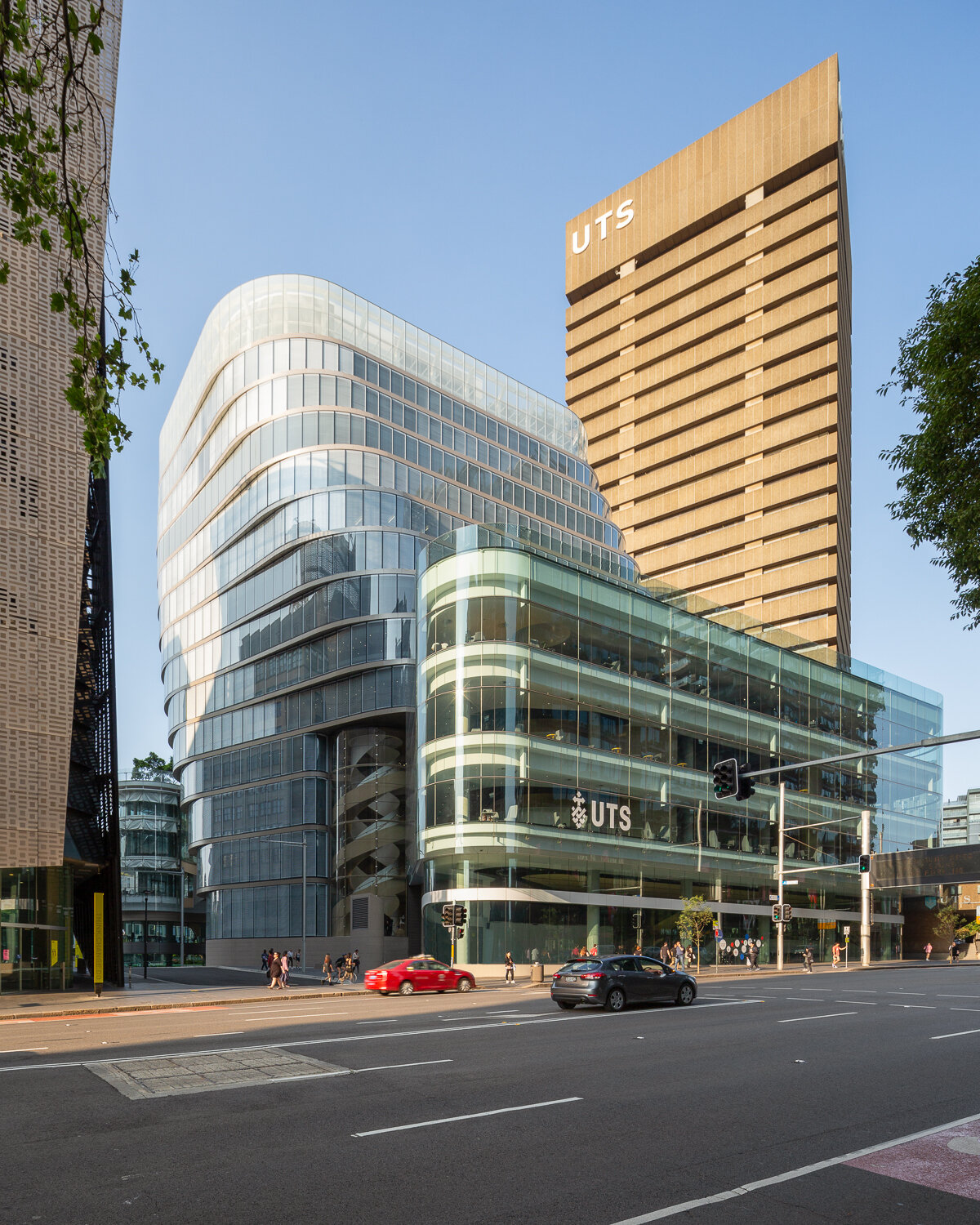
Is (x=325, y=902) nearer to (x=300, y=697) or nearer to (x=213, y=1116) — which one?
(x=300, y=697)

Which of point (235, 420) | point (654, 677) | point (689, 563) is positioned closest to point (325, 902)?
point (654, 677)

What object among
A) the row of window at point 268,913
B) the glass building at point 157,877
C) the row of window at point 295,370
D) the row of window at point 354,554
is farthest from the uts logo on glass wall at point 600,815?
the glass building at point 157,877

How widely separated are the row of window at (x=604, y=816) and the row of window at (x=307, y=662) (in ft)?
56.3

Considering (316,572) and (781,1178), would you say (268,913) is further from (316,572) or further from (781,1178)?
(781,1178)

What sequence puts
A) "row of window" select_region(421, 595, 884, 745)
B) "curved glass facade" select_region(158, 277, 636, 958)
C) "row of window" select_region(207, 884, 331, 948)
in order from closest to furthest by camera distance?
"row of window" select_region(421, 595, 884, 745), "curved glass facade" select_region(158, 277, 636, 958), "row of window" select_region(207, 884, 331, 948)

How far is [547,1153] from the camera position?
9570 mm

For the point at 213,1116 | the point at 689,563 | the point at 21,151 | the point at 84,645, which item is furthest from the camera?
the point at 689,563

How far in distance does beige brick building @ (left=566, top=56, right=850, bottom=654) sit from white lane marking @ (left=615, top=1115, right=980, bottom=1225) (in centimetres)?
9335

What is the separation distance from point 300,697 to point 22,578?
42.3 meters

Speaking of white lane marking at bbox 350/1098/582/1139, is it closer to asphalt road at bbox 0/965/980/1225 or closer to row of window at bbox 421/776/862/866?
asphalt road at bbox 0/965/980/1225

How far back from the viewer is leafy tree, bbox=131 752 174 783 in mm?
123000

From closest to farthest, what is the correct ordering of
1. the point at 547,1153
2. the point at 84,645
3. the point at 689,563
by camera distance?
the point at 547,1153, the point at 84,645, the point at 689,563

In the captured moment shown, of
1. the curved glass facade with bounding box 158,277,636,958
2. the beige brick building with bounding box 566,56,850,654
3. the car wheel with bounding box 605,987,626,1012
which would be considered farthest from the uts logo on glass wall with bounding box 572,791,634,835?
the beige brick building with bounding box 566,56,850,654

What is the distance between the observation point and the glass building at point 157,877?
103m
